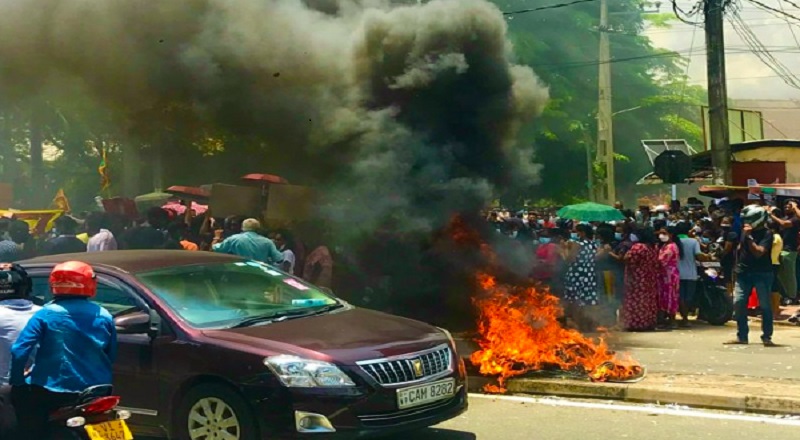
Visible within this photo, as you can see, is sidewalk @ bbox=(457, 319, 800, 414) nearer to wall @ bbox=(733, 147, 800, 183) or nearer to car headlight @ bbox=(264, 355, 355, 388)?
car headlight @ bbox=(264, 355, 355, 388)

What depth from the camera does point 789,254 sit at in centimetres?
1284

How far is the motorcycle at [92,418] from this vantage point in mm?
4434

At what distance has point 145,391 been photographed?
223 inches

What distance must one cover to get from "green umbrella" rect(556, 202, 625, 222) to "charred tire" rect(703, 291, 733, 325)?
3.77 metres

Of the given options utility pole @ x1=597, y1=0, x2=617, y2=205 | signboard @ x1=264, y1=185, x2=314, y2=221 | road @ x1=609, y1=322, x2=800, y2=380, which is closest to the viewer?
road @ x1=609, y1=322, x2=800, y2=380

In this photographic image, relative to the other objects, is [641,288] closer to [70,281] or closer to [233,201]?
[233,201]

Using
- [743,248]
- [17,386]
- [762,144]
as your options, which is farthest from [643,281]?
[762,144]

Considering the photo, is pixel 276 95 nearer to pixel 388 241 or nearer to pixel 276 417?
pixel 388 241

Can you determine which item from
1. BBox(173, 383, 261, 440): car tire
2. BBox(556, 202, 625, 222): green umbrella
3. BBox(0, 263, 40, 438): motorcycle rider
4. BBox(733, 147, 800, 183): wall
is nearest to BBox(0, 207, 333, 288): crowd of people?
BBox(173, 383, 261, 440): car tire

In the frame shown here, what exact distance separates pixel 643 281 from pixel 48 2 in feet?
31.3

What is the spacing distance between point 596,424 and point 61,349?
3.87m

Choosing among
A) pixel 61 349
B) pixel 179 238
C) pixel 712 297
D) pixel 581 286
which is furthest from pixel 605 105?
pixel 61 349

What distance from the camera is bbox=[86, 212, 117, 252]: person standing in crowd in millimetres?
11078

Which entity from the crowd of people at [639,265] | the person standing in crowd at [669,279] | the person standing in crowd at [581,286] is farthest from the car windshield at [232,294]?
the person standing in crowd at [669,279]
